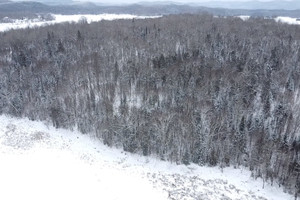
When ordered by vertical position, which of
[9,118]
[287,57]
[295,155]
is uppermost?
[287,57]

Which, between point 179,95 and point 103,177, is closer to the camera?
point 103,177

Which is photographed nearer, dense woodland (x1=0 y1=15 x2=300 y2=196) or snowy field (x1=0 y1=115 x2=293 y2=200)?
snowy field (x1=0 y1=115 x2=293 y2=200)

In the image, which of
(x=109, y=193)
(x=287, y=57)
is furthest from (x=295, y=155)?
(x=287, y=57)

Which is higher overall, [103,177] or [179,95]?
[179,95]

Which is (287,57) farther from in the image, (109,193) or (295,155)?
(109,193)

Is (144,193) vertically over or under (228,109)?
under
